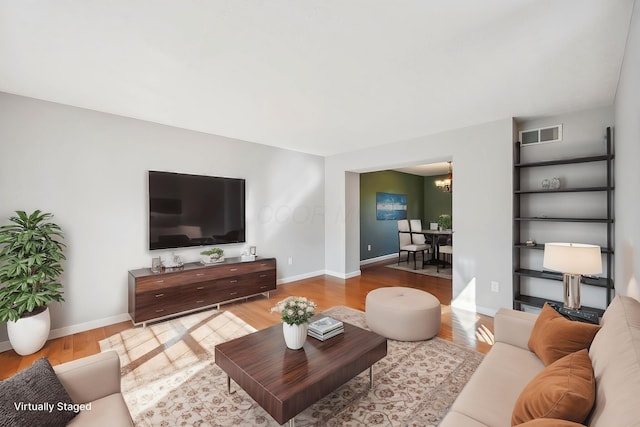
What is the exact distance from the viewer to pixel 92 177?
3.18 m

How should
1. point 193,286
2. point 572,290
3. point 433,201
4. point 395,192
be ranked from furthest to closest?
1. point 433,201
2. point 395,192
3. point 193,286
4. point 572,290

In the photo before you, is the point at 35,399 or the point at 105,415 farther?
the point at 105,415

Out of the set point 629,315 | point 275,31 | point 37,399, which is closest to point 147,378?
point 37,399

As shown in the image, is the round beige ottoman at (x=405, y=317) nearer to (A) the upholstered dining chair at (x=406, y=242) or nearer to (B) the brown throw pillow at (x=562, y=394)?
(B) the brown throw pillow at (x=562, y=394)

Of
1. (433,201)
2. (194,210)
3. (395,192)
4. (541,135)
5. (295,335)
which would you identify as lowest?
(295,335)

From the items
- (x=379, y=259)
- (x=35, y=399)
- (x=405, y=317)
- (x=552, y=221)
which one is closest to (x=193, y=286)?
(x=35, y=399)

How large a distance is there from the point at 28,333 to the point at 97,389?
1915 mm

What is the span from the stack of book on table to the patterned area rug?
15.2 inches

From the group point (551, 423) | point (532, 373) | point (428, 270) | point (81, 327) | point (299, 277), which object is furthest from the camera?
point (428, 270)

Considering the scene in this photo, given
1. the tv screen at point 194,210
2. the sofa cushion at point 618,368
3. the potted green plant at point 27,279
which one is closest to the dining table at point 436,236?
the tv screen at point 194,210

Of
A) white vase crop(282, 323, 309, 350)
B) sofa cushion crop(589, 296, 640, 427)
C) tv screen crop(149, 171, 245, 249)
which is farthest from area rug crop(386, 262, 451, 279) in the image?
sofa cushion crop(589, 296, 640, 427)

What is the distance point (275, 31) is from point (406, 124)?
2.36 meters

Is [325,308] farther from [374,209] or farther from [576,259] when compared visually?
[374,209]

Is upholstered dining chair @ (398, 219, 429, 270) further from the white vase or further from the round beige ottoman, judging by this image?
the white vase
